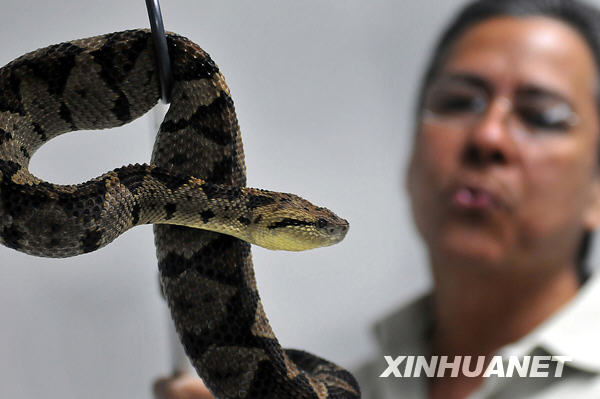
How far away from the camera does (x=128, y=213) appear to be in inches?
20.8

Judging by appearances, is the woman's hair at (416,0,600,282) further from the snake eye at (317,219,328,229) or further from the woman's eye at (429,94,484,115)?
the snake eye at (317,219,328,229)

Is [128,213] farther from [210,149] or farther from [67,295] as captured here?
[67,295]

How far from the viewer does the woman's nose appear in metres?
1.46

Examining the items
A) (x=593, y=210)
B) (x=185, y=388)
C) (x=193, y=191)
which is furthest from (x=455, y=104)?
(x=193, y=191)

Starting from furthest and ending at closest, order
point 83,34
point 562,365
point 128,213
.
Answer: point 562,365
point 83,34
point 128,213

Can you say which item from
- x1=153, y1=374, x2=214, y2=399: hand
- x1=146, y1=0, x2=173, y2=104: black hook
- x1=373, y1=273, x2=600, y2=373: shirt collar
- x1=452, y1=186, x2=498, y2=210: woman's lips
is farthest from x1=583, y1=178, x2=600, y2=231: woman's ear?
x1=146, y1=0, x2=173, y2=104: black hook

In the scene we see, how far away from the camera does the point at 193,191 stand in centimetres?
56

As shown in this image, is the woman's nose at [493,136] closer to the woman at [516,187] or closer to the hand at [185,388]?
the woman at [516,187]

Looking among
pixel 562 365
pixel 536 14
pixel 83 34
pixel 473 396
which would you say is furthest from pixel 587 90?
pixel 83 34

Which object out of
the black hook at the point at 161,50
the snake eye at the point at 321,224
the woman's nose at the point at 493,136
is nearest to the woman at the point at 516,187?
the woman's nose at the point at 493,136

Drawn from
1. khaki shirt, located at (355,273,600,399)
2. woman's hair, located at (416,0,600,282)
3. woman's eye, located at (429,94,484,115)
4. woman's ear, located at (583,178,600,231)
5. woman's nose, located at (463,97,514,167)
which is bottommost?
khaki shirt, located at (355,273,600,399)

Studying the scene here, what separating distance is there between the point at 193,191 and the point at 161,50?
13cm

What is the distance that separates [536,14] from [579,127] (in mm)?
298

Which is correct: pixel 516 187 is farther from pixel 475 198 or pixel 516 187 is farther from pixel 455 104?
pixel 455 104
